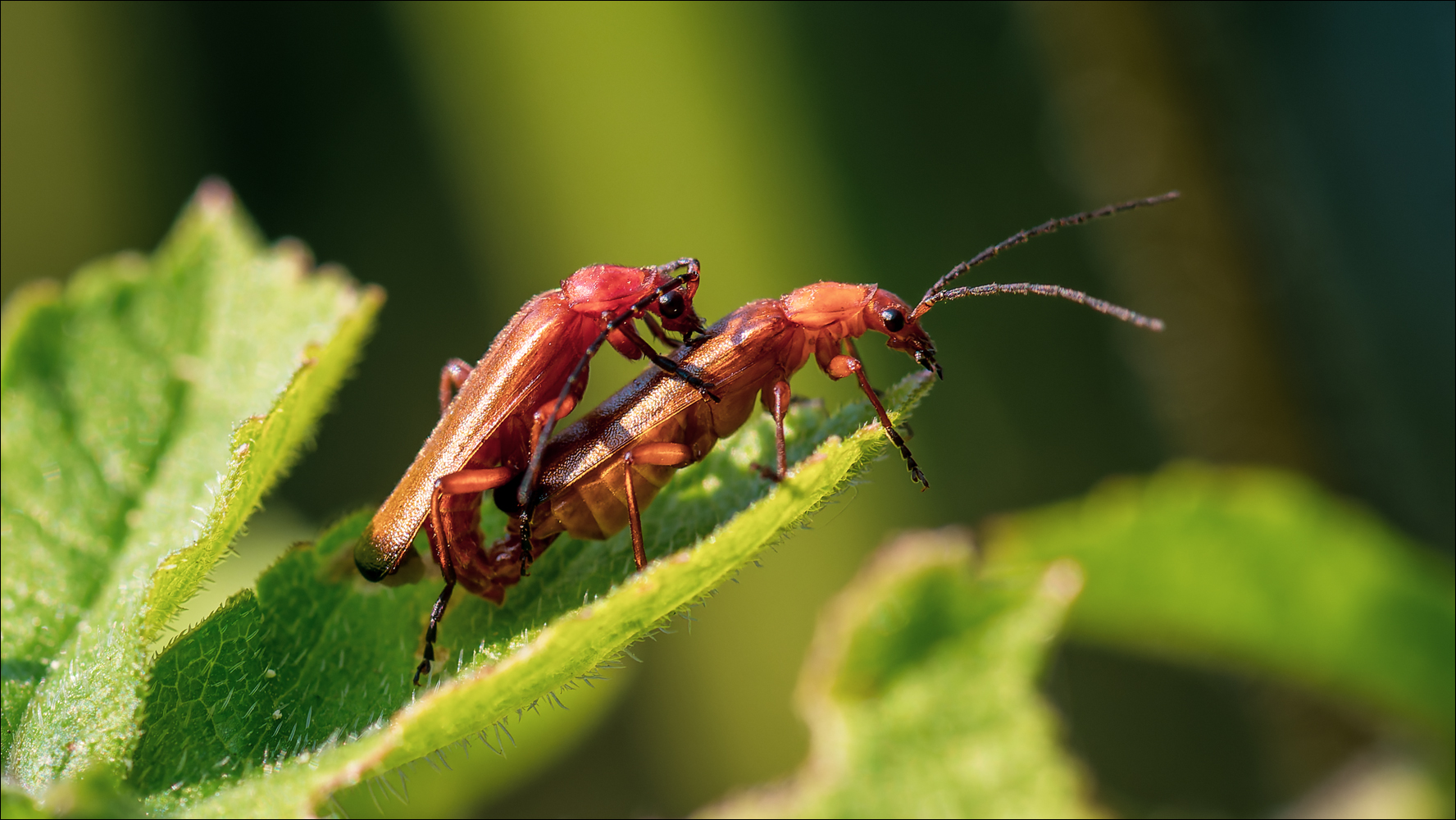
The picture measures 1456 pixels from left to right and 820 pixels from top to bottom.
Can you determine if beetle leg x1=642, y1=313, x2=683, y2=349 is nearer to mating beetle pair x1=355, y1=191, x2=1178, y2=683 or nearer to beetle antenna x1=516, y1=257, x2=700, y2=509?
mating beetle pair x1=355, y1=191, x2=1178, y2=683

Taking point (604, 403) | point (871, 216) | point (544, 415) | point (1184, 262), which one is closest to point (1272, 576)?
point (1184, 262)

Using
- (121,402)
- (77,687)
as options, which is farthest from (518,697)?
(121,402)

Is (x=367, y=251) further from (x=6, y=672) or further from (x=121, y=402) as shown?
(x=6, y=672)

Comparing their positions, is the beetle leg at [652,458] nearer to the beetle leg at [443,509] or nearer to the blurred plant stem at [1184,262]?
the beetle leg at [443,509]

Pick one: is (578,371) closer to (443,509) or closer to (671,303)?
(671,303)

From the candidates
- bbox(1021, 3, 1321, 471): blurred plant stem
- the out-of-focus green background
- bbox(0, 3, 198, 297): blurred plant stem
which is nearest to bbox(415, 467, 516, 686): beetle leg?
the out-of-focus green background
